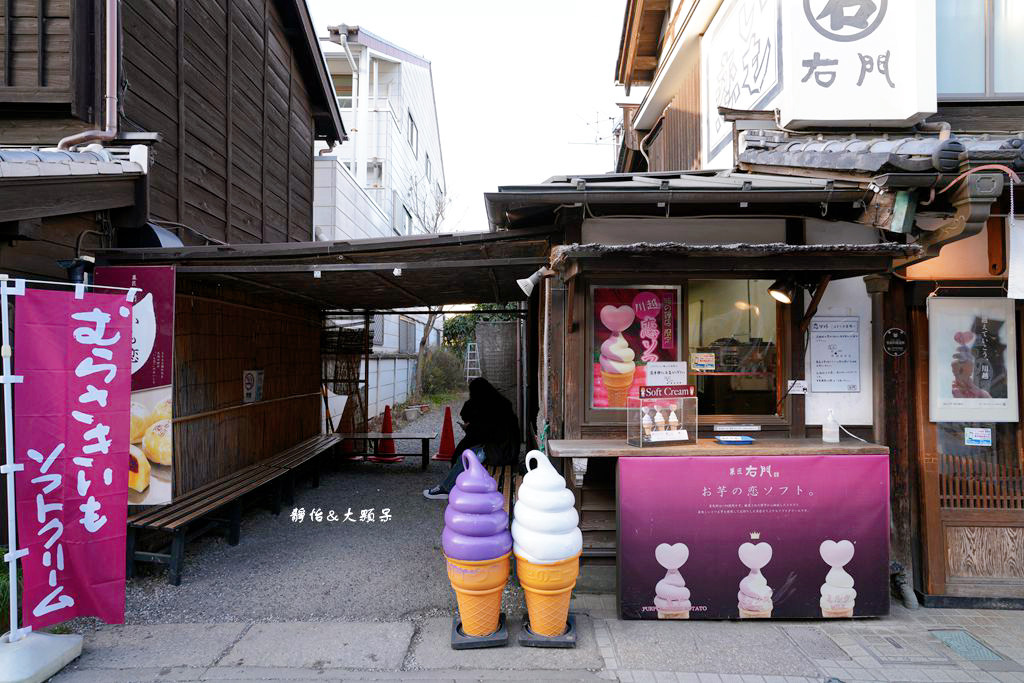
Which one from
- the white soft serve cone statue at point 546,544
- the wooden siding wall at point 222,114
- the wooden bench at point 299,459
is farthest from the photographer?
the wooden bench at point 299,459

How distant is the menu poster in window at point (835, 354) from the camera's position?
5082mm

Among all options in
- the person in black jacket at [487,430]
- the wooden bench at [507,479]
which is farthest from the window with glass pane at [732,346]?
the person in black jacket at [487,430]

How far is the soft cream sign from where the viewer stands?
5.33 m

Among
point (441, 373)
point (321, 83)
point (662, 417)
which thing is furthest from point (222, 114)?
point (441, 373)

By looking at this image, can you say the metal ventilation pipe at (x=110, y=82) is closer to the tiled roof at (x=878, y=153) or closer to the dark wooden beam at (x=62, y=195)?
the dark wooden beam at (x=62, y=195)

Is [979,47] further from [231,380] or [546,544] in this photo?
[231,380]

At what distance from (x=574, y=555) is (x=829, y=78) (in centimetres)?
507

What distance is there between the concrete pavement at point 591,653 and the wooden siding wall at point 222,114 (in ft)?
16.4

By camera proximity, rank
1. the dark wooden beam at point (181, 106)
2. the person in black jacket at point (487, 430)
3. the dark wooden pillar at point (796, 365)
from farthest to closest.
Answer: the person in black jacket at point (487, 430) < the dark wooden beam at point (181, 106) < the dark wooden pillar at point (796, 365)

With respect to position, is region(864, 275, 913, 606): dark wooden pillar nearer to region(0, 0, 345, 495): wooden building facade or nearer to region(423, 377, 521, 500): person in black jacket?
region(423, 377, 521, 500): person in black jacket

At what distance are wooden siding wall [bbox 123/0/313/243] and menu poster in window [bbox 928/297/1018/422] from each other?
8357 mm

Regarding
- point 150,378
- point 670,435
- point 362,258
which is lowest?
point 670,435

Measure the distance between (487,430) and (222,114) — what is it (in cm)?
612

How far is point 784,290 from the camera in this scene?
4891 millimetres
